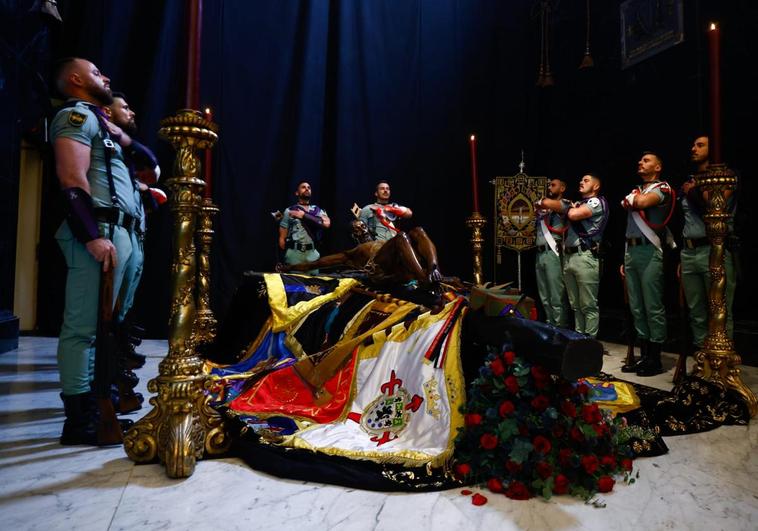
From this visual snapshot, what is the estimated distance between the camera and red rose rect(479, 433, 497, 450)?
155 cm

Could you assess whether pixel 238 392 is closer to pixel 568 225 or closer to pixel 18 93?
pixel 568 225

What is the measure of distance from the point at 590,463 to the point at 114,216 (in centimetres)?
209

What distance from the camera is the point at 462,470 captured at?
61.4 inches

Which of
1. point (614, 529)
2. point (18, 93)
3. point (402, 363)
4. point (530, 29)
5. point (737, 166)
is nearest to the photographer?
point (614, 529)

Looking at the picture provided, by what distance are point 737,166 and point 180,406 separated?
4.55 meters

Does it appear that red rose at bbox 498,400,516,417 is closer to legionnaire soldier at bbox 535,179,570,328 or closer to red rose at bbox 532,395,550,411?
red rose at bbox 532,395,550,411

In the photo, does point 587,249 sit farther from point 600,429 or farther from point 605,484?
point 605,484

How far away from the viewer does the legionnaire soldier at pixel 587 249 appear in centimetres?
437

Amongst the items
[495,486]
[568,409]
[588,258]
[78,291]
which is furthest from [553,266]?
[78,291]

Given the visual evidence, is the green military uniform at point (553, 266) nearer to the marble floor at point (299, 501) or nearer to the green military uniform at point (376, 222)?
the green military uniform at point (376, 222)

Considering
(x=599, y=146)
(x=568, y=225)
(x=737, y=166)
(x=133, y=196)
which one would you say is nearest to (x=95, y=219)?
(x=133, y=196)

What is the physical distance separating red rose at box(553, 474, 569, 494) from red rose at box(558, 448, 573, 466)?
44 mm

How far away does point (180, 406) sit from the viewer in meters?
1.68

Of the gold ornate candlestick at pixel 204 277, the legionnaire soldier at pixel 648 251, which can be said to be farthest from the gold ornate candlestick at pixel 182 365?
the legionnaire soldier at pixel 648 251
